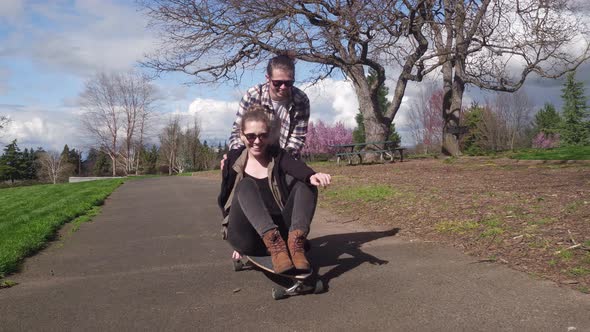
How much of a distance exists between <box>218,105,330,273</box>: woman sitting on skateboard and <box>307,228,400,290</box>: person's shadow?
1.53 feet

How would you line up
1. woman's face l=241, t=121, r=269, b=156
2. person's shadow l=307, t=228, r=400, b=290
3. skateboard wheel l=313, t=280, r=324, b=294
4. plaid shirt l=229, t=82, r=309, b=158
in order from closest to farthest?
skateboard wheel l=313, t=280, r=324, b=294, woman's face l=241, t=121, r=269, b=156, person's shadow l=307, t=228, r=400, b=290, plaid shirt l=229, t=82, r=309, b=158

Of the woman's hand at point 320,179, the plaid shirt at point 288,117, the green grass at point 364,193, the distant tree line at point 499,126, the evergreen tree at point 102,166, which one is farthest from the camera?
the evergreen tree at point 102,166

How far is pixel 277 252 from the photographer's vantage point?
3.35 m

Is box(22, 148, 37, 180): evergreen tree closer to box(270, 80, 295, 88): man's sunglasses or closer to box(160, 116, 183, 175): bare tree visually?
box(160, 116, 183, 175): bare tree

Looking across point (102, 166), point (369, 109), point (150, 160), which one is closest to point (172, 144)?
point (150, 160)

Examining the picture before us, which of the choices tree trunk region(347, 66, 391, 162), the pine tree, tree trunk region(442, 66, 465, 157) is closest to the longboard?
tree trunk region(347, 66, 391, 162)

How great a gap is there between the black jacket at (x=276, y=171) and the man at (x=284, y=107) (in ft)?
0.91

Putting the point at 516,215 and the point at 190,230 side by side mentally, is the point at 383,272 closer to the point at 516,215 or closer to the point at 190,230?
the point at 516,215

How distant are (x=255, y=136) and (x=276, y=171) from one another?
336 mm

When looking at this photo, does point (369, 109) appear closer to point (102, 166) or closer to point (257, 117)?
point (257, 117)

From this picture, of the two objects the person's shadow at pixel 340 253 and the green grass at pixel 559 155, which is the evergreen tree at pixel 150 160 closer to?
the green grass at pixel 559 155

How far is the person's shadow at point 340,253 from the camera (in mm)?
3959

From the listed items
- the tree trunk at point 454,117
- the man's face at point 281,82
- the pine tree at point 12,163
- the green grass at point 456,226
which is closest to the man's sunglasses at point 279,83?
the man's face at point 281,82

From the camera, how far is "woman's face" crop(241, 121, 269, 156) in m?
3.73
